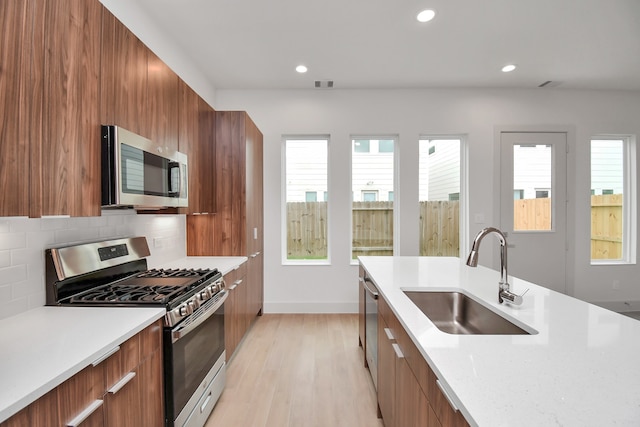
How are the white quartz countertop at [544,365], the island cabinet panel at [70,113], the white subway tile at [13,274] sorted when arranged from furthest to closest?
the white subway tile at [13,274] → the island cabinet panel at [70,113] → the white quartz countertop at [544,365]

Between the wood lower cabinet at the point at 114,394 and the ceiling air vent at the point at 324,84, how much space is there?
10.1ft

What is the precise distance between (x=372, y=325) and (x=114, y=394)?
59.0 inches

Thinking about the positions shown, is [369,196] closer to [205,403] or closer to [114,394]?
[205,403]

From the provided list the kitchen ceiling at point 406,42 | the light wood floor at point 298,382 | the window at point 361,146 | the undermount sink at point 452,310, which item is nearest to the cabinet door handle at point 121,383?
the light wood floor at point 298,382

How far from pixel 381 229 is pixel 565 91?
2.94 metres

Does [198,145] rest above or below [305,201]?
above

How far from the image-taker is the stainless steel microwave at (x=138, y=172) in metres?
1.35

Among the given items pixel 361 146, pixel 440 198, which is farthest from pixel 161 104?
pixel 440 198

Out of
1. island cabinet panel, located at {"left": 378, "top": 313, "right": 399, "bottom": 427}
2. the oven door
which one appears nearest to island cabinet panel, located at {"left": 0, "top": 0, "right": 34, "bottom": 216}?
the oven door

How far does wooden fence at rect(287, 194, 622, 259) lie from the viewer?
150 inches

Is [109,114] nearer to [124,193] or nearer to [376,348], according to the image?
[124,193]

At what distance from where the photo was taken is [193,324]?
1545mm

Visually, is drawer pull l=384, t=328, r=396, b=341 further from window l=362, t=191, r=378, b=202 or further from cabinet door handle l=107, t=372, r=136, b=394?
window l=362, t=191, r=378, b=202

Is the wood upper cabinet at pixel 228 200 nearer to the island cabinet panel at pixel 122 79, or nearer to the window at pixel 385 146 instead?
the island cabinet panel at pixel 122 79
